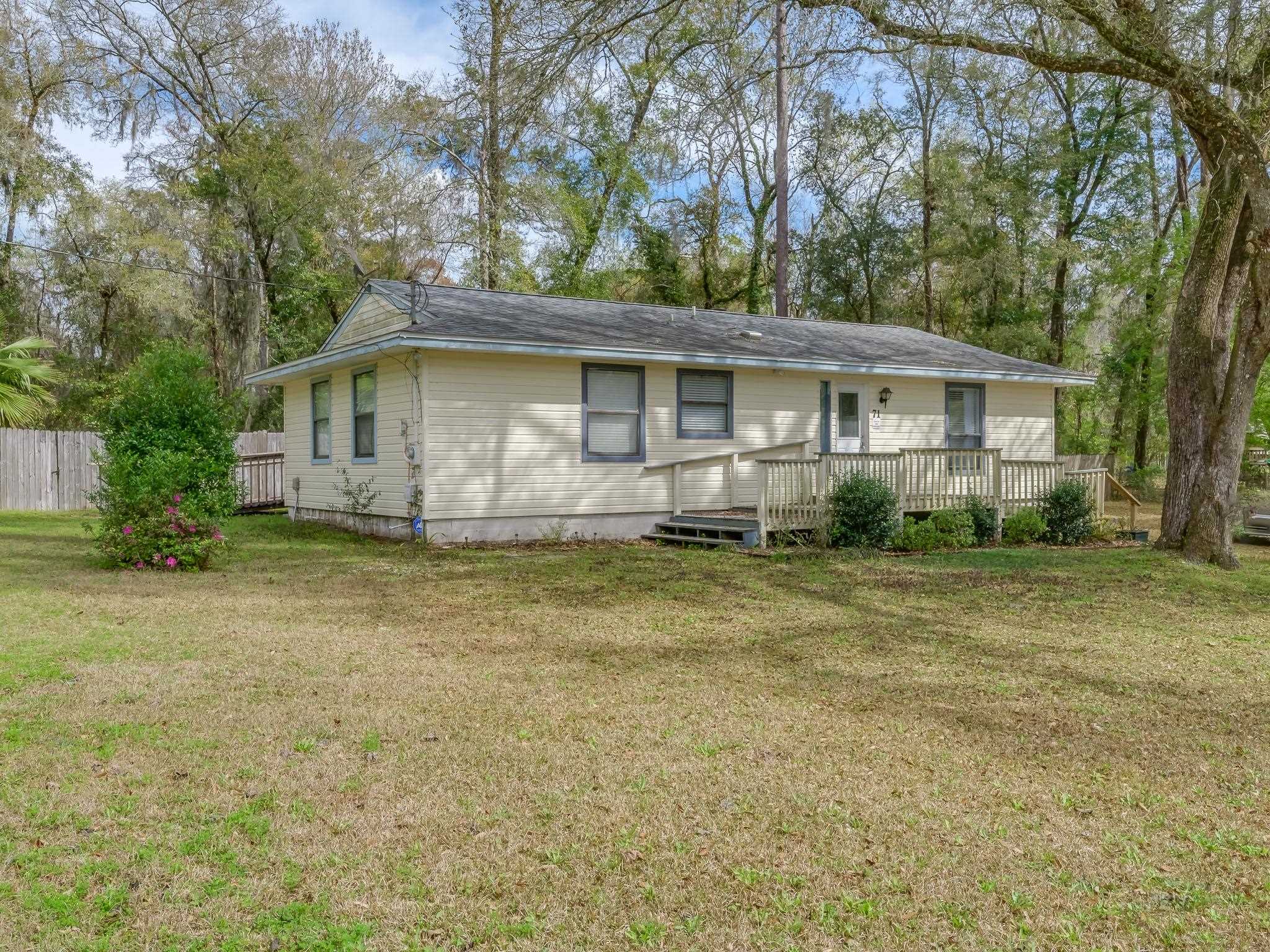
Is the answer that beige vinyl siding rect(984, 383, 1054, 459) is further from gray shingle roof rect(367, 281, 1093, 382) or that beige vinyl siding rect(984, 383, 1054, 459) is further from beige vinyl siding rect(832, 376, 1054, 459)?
gray shingle roof rect(367, 281, 1093, 382)

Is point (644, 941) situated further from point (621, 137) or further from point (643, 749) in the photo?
point (621, 137)

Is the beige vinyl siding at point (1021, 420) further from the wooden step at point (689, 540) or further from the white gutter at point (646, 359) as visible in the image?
the wooden step at point (689, 540)

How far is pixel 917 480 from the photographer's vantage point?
12.8 m

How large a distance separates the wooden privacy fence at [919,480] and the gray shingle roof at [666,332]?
84.3 inches

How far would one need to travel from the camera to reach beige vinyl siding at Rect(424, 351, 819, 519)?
38.8 ft

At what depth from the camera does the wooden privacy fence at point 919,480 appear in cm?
1177

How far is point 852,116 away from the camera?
28656 millimetres

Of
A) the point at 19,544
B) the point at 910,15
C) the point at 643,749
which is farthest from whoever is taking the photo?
the point at 19,544

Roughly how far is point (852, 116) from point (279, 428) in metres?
20.4

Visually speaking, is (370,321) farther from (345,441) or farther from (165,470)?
(165,470)

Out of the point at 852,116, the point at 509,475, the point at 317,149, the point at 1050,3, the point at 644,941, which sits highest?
the point at 852,116

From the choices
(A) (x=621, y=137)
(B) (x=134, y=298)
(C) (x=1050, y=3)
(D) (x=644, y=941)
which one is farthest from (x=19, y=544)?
(A) (x=621, y=137)

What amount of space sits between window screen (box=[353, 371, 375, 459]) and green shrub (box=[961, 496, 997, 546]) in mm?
8870

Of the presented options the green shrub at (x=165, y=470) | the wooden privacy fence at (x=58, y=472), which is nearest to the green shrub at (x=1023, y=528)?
the green shrub at (x=165, y=470)
